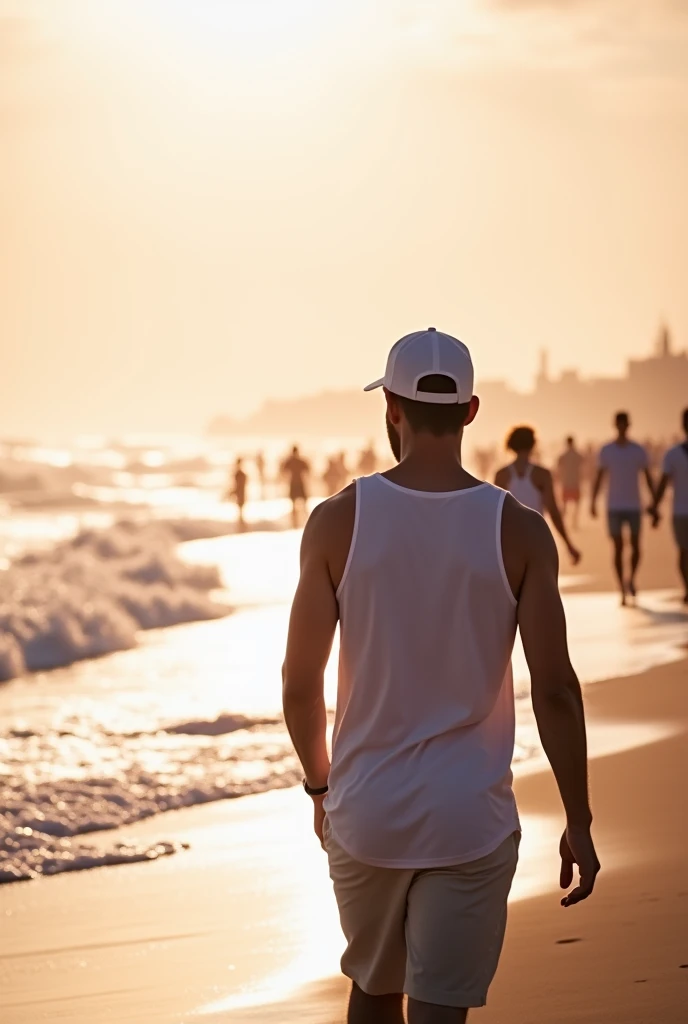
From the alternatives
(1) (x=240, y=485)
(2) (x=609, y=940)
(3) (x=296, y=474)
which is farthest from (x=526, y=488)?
(1) (x=240, y=485)

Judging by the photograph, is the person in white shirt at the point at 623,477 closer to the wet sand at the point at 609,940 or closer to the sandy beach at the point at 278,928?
the sandy beach at the point at 278,928

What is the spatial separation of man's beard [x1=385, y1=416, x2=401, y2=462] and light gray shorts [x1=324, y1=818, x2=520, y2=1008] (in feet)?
2.56

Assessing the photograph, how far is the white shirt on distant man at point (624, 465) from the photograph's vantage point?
15305 mm

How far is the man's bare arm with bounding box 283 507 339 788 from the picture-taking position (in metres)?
3.05

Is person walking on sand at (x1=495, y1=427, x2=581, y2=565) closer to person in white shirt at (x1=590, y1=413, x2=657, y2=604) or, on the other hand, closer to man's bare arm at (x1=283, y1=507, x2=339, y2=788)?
person in white shirt at (x1=590, y1=413, x2=657, y2=604)

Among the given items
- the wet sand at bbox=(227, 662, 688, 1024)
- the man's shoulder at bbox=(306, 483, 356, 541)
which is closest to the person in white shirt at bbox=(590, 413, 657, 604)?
the wet sand at bbox=(227, 662, 688, 1024)

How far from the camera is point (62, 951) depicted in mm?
5727

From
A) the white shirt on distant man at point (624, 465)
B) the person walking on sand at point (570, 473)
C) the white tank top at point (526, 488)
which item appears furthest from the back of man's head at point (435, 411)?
the person walking on sand at point (570, 473)

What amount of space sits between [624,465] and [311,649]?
12.5 m

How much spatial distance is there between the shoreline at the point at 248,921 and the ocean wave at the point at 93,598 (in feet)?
28.5

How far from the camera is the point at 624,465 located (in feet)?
50.2

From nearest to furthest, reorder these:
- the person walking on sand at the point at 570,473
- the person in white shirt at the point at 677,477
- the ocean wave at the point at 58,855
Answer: the ocean wave at the point at 58,855 < the person in white shirt at the point at 677,477 < the person walking on sand at the point at 570,473

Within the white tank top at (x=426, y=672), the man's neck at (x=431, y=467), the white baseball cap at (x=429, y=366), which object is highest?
the white baseball cap at (x=429, y=366)

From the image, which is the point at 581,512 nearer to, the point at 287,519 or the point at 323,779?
the point at 287,519
